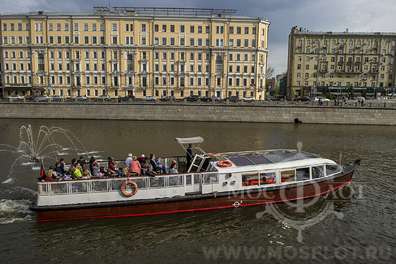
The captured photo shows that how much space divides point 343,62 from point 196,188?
11079cm

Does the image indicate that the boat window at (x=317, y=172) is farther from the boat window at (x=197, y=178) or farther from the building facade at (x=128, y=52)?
the building facade at (x=128, y=52)

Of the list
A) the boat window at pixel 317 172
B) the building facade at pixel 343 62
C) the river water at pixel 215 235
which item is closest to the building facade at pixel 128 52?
the building facade at pixel 343 62

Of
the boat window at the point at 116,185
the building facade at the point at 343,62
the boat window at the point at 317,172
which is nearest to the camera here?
the boat window at the point at 116,185

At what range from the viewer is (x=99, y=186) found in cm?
1508

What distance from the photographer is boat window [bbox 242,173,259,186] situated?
16250 mm

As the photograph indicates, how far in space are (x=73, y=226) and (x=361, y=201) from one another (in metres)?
14.7

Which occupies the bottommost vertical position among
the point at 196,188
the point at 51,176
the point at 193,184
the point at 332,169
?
the point at 196,188

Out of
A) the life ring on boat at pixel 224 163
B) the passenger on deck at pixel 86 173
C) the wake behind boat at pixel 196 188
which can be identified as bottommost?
the wake behind boat at pixel 196 188

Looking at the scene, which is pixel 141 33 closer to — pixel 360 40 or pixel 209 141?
pixel 209 141

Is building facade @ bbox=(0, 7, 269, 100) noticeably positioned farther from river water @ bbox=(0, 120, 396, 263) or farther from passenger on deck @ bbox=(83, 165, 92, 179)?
passenger on deck @ bbox=(83, 165, 92, 179)

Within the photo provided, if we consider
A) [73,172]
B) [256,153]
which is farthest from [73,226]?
[256,153]

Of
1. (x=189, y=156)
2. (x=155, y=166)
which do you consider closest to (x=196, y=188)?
(x=189, y=156)

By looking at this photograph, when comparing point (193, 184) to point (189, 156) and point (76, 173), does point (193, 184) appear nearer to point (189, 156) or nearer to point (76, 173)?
point (189, 156)

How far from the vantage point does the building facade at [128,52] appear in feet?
276
